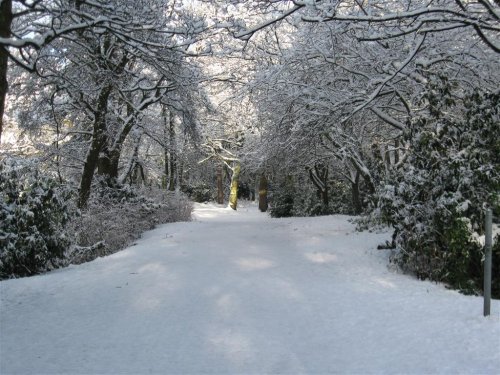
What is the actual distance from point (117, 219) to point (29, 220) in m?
5.02

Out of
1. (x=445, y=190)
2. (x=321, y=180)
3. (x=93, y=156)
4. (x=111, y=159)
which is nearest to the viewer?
(x=445, y=190)

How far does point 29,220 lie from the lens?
7.36 m

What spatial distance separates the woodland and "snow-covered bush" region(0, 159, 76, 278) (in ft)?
0.07

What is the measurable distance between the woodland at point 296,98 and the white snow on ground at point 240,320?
845 mm

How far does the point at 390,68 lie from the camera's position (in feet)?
32.0

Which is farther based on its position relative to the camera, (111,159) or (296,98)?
(111,159)

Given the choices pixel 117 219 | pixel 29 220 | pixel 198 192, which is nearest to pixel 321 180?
pixel 117 219

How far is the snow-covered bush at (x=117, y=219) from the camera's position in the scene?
1064 centimetres

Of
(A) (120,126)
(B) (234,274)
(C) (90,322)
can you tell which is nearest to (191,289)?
(B) (234,274)

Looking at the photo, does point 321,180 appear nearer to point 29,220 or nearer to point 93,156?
point 93,156

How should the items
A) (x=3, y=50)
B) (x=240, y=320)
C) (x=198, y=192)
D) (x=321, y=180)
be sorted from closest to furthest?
(x=240, y=320)
(x=3, y=50)
(x=321, y=180)
(x=198, y=192)

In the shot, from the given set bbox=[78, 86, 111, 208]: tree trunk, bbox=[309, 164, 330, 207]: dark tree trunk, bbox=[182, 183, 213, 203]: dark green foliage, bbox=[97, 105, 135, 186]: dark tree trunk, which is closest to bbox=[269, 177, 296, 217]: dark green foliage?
bbox=[309, 164, 330, 207]: dark tree trunk

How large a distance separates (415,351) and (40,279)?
528 cm

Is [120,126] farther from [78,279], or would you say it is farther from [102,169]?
[78,279]
